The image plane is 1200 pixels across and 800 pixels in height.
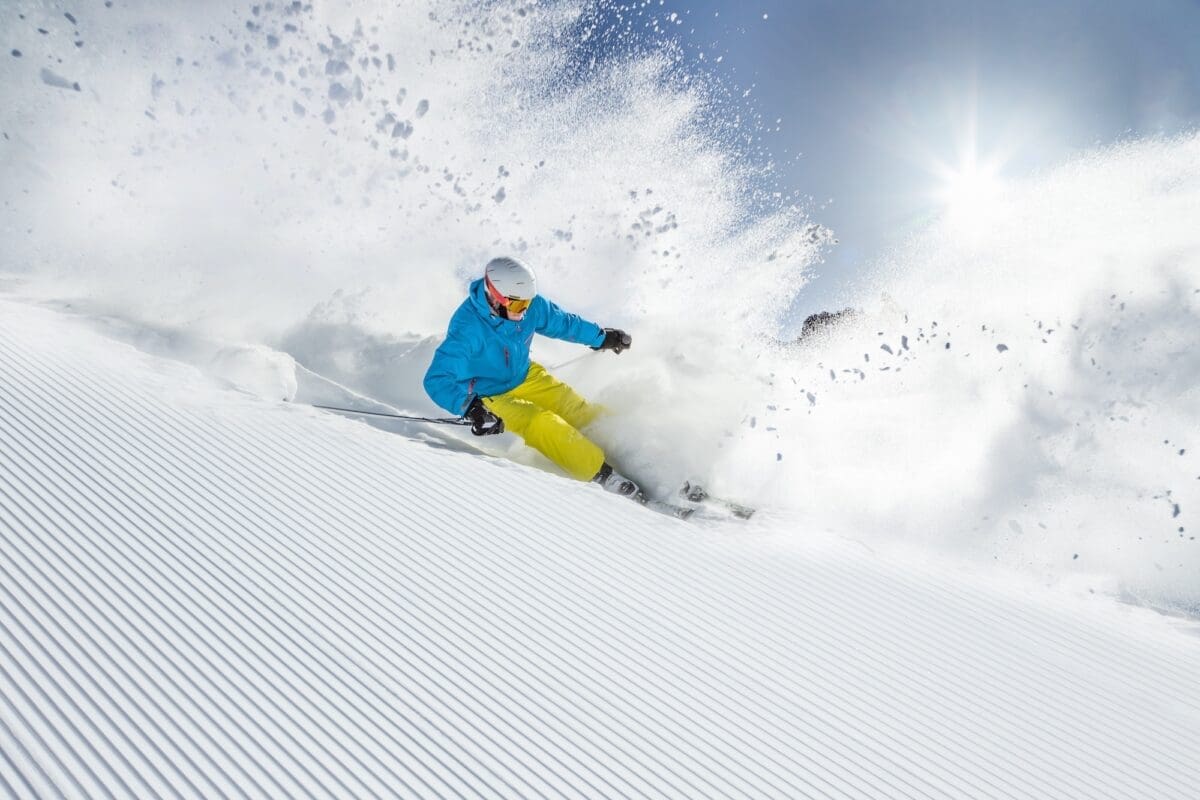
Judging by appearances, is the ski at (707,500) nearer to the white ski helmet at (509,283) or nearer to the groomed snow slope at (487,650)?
the groomed snow slope at (487,650)

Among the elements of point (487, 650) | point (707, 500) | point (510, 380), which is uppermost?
point (510, 380)

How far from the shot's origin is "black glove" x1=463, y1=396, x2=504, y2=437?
12.8 ft

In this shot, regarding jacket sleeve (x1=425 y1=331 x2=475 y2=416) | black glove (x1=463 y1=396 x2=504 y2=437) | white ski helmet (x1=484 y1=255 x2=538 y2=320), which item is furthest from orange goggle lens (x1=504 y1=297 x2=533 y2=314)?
black glove (x1=463 y1=396 x2=504 y2=437)

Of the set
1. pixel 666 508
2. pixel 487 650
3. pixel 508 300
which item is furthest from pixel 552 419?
pixel 487 650

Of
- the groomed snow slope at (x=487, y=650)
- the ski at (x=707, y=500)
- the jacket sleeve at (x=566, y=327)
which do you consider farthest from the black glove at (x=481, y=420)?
the ski at (x=707, y=500)

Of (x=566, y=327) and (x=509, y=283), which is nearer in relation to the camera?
(x=509, y=283)

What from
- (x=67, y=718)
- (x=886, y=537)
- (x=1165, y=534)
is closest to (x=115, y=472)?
(x=67, y=718)

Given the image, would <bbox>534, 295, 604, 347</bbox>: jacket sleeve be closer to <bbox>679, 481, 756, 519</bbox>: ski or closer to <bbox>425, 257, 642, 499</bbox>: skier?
<bbox>425, 257, 642, 499</bbox>: skier

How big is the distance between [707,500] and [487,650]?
2.00m

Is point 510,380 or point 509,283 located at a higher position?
point 509,283

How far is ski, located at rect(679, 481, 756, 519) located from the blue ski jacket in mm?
1394

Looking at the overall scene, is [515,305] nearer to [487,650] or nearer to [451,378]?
[451,378]

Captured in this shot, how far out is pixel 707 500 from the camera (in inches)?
152

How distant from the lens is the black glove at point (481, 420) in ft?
12.8
